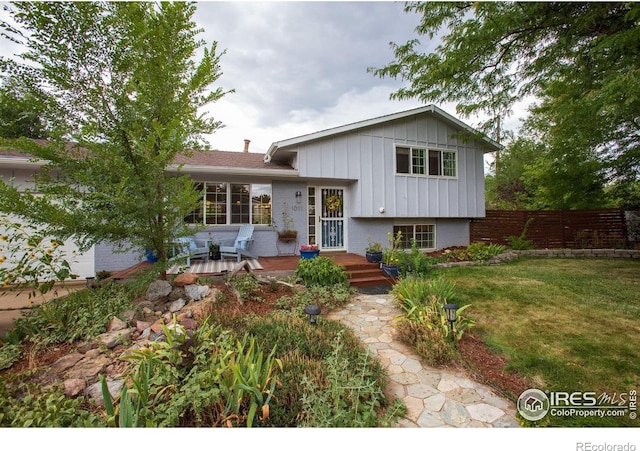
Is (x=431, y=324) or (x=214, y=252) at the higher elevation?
(x=214, y=252)

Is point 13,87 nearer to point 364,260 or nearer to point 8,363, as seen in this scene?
point 8,363

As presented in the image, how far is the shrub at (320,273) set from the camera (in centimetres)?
497

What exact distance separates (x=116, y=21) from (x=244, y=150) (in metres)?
7.57

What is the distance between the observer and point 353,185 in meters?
8.00

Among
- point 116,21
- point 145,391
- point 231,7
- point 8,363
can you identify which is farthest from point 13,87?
point 145,391

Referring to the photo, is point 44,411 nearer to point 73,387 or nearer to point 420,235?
point 73,387

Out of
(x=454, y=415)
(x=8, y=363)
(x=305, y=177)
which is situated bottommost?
(x=454, y=415)

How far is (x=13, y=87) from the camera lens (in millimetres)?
3025

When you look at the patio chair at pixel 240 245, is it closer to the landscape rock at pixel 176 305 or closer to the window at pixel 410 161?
the landscape rock at pixel 176 305

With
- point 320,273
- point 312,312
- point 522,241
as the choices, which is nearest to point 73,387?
point 312,312

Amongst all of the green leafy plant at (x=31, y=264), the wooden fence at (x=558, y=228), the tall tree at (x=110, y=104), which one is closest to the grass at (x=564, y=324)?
the wooden fence at (x=558, y=228)

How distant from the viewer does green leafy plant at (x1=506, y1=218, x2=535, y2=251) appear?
8.95 meters

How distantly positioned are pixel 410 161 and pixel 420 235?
2740 millimetres

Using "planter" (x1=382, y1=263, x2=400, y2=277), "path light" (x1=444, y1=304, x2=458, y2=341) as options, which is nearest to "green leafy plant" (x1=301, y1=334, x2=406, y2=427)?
"path light" (x1=444, y1=304, x2=458, y2=341)
